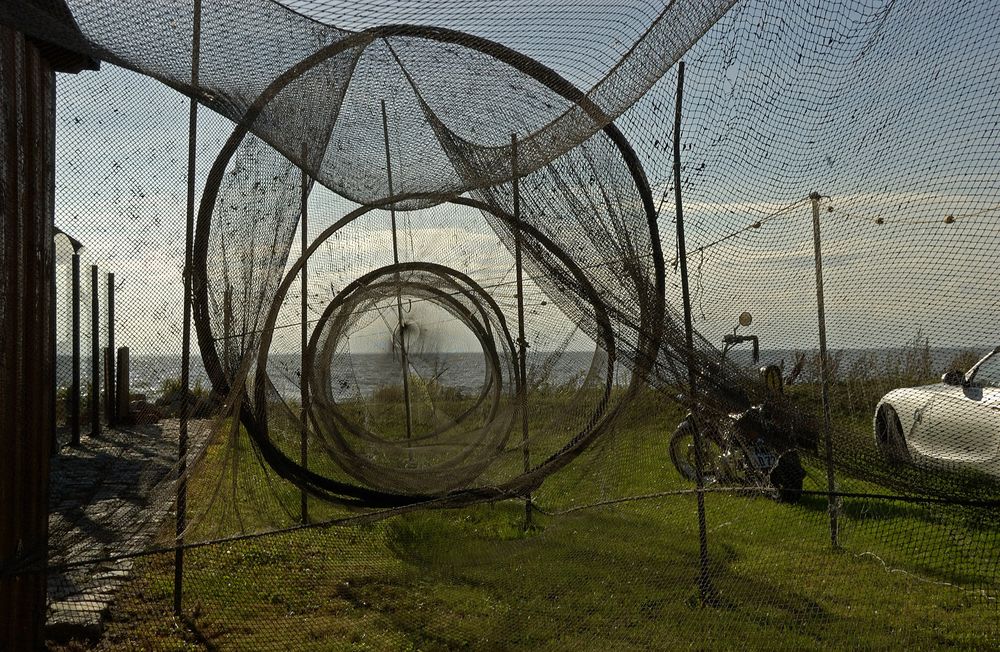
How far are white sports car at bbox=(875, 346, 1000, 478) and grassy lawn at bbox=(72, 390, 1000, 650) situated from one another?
19 cm

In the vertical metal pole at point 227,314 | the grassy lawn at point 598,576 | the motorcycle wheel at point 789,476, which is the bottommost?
the grassy lawn at point 598,576

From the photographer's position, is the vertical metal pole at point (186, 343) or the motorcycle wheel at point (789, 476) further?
the motorcycle wheel at point (789, 476)

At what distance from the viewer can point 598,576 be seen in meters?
5.47

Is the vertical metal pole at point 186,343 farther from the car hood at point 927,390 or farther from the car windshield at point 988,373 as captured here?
the car windshield at point 988,373

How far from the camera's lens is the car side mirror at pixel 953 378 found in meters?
3.98

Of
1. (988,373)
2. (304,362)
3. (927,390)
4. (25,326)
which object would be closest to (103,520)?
(25,326)

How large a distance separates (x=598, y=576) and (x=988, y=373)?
8.60ft

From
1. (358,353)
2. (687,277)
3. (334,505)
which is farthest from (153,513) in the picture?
(358,353)

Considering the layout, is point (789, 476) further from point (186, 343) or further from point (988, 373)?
point (186, 343)

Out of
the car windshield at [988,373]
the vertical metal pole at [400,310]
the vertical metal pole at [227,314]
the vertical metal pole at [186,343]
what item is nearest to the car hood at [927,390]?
the car windshield at [988,373]

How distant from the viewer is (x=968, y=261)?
3.52 m

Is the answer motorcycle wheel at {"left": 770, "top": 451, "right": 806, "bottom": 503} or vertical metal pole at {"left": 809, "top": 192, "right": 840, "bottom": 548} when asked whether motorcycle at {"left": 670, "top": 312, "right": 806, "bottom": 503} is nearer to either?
motorcycle wheel at {"left": 770, "top": 451, "right": 806, "bottom": 503}

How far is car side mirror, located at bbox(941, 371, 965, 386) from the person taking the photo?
13.1ft

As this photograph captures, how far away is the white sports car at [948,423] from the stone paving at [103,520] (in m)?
3.50
